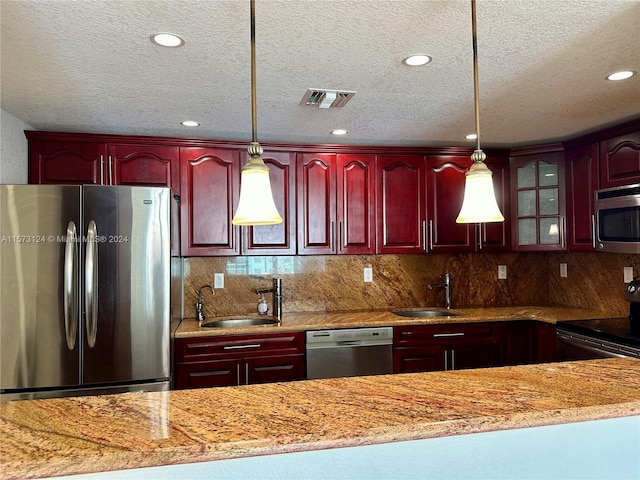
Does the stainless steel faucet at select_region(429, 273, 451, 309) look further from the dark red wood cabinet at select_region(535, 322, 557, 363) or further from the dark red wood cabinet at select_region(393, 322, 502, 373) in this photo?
the dark red wood cabinet at select_region(535, 322, 557, 363)

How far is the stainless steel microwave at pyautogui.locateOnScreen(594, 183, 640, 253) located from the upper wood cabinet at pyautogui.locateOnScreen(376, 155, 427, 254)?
125cm

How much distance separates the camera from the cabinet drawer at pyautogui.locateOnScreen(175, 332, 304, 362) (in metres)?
3.13

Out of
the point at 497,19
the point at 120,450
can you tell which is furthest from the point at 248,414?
the point at 497,19

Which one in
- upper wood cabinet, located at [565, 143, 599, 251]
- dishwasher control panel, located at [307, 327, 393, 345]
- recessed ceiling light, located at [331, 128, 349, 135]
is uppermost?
recessed ceiling light, located at [331, 128, 349, 135]

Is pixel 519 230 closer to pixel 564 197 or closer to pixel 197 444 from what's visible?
pixel 564 197

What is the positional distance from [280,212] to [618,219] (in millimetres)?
2362

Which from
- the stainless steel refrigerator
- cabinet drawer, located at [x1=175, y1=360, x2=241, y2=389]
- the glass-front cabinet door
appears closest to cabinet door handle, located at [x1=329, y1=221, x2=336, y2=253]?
cabinet drawer, located at [x1=175, y1=360, x2=241, y2=389]

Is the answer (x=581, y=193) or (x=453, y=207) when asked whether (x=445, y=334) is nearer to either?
(x=453, y=207)

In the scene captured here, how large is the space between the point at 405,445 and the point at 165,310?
196 cm

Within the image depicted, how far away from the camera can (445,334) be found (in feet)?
11.6

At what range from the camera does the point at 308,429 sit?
1.11 meters

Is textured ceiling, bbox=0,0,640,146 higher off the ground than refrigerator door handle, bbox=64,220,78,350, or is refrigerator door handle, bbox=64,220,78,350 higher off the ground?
textured ceiling, bbox=0,0,640,146

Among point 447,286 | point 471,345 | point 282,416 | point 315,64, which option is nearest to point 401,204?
point 447,286

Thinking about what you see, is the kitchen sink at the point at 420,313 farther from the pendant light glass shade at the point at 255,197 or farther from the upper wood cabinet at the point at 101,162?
the pendant light glass shade at the point at 255,197
